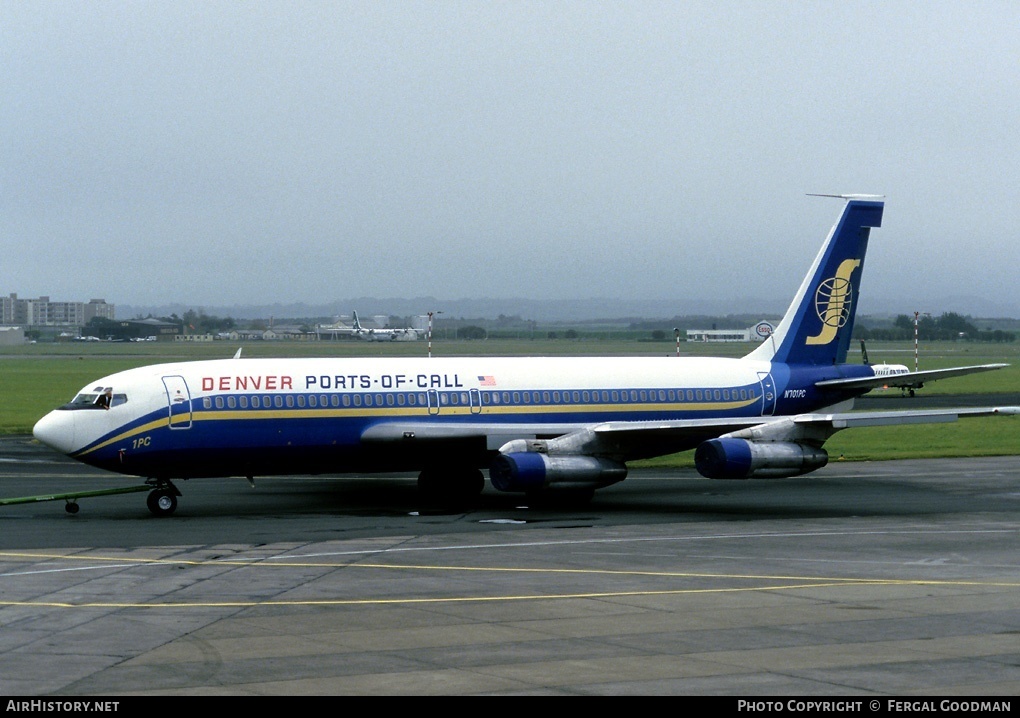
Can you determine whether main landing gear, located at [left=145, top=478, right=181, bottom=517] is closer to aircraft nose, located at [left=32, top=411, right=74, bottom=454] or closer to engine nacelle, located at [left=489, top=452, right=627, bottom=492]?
aircraft nose, located at [left=32, top=411, right=74, bottom=454]

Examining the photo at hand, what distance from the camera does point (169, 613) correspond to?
21.7 m

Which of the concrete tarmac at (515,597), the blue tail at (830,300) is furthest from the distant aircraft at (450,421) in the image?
the blue tail at (830,300)

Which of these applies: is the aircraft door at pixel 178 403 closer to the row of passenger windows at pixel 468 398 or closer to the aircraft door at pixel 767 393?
the row of passenger windows at pixel 468 398

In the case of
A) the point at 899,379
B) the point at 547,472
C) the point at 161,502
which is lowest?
the point at 161,502

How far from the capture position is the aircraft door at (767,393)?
4253cm

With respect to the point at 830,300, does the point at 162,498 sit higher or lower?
lower

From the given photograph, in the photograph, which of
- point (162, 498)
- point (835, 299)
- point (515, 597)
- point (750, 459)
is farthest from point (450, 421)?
point (515, 597)

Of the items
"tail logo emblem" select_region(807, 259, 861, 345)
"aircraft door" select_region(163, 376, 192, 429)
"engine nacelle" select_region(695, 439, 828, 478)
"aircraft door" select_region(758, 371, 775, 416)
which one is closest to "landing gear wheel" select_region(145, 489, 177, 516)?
"aircraft door" select_region(163, 376, 192, 429)

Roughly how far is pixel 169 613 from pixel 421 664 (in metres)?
5.84

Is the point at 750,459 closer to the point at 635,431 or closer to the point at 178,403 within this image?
the point at 635,431

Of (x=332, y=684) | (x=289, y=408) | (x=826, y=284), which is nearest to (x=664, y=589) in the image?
(x=332, y=684)

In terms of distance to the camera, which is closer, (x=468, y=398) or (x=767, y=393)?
(x=468, y=398)

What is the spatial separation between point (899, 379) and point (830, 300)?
229 inches

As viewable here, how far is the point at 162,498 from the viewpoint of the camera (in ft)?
115
